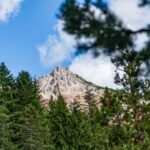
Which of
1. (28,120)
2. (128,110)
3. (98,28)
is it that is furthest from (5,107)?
(98,28)

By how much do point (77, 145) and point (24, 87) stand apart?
682 inches

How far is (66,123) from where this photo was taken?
57.2 metres

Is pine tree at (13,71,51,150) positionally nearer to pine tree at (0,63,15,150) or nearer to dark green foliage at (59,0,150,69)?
pine tree at (0,63,15,150)

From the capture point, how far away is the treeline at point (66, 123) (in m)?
37.5

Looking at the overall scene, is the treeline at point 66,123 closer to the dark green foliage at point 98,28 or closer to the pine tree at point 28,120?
the pine tree at point 28,120

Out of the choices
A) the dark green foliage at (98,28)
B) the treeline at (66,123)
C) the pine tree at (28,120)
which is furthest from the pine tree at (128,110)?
the dark green foliage at (98,28)

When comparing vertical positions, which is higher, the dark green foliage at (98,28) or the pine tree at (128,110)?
the pine tree at (128,110)

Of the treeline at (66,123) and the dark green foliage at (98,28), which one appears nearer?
the dark green foliage at (98,28)

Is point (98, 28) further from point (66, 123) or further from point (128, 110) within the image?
point (66, 123)

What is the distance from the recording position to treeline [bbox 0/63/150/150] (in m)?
37.5

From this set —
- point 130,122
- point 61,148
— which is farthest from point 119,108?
point 61,148

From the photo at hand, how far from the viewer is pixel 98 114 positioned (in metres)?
37.8

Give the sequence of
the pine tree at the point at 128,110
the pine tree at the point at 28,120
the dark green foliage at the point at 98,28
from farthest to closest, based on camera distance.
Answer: the pine tree at the point at 28,120 → the pine tree at the point at 128,110 → the dark green foliage at the point at 98,28

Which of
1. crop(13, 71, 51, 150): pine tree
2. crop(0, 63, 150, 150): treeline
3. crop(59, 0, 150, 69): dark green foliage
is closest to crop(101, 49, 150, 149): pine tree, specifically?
crop(0, 63, 150, 150): treeline
